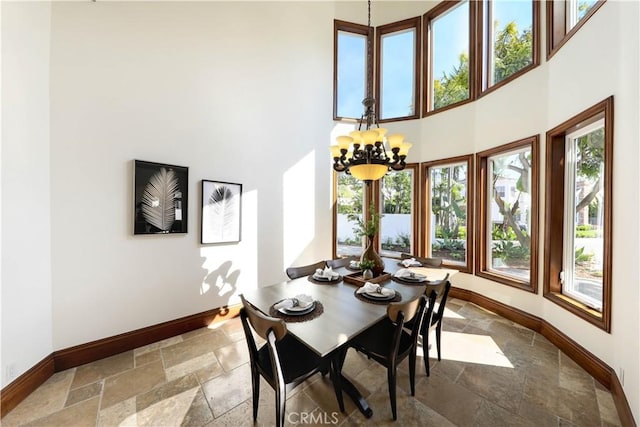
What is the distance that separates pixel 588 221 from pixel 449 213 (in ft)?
5.67

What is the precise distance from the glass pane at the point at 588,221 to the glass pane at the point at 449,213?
4.33 ft

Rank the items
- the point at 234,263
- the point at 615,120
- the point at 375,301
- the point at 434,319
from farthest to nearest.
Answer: the point at 234,263
the point at 434,319
the point at 615,120
the point at 375,301

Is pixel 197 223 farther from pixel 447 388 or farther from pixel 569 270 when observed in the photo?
pixel 569 270

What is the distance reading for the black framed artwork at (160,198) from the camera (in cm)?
244

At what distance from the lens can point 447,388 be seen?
196cm

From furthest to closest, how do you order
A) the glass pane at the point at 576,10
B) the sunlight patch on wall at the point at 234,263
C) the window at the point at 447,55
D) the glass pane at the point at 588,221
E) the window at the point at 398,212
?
the window at the point at 398,212 < the window at the point at 447,55 < the sunlight patch on wall at the point at 234,263 < the glass pane at the point at 576,10 < the glass pane at the point at 588,221

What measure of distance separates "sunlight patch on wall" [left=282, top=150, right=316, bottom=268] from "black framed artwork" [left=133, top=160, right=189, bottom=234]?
143 cm

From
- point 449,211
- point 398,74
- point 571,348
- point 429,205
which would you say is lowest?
point 571,348

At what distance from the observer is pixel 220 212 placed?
3.04m

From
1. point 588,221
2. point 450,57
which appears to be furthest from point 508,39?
point 588,221

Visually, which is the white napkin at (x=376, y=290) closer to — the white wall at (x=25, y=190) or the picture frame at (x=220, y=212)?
the picture frame at (x=220, y=212)

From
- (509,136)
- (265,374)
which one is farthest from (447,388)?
(509,136)

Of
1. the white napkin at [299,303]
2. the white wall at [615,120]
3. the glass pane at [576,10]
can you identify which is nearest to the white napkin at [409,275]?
the white napkin at [299,303]

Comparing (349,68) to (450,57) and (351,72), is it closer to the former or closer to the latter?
(351,72)
